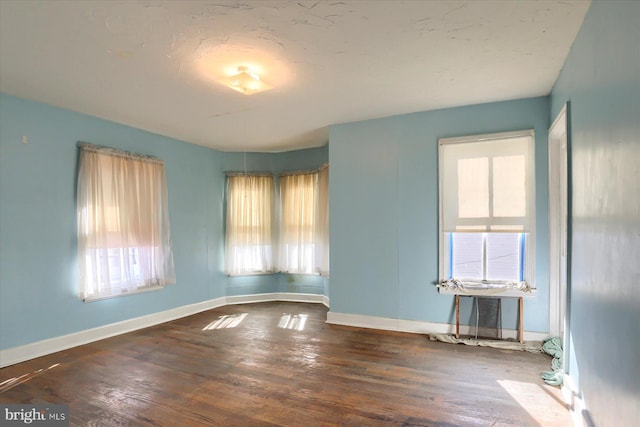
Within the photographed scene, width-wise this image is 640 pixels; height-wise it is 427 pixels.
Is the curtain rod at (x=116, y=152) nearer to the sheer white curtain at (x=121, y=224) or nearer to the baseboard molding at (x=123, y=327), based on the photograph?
the sheer white curtain at (x=121, y=224)

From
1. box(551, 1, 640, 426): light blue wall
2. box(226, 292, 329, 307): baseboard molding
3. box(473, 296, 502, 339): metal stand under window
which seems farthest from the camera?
box(226, 292, 329, 307): baseboard molding

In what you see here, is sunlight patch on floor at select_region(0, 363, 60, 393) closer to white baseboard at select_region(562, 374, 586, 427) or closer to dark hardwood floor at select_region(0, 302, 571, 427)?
dark hardwood floor at select_region(0, 302, 571, 427)

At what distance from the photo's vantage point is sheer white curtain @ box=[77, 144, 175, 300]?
13.0 ft

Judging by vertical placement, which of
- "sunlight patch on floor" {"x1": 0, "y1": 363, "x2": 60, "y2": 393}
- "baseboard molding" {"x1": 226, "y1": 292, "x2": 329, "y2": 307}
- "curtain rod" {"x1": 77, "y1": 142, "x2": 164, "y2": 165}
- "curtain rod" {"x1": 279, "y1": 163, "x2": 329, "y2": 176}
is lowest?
"baseboard molding" {"x1": 226, "y1": 292, "x2": 329, "y2": 307}

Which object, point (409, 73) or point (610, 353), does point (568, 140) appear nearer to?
point (409, 73)

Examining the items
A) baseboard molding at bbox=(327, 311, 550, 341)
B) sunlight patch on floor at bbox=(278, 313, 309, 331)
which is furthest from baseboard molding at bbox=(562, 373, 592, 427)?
sunlight patch on floor at bbox=(278, 313, 309, 331)

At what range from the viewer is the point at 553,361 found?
10.0 feet

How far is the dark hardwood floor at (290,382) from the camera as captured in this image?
2.32 m

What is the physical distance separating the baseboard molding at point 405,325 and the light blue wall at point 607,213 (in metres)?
1.28

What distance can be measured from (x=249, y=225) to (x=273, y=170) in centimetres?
112

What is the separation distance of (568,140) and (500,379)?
206 cm

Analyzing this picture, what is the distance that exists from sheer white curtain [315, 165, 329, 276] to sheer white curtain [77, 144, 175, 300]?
7.56ft

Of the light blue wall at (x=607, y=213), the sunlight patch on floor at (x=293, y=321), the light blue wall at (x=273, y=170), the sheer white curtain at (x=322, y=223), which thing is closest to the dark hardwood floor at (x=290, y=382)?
the sunlight patch on floor at (x=293, y=321)

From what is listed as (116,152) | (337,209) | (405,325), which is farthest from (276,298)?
(116,152)
